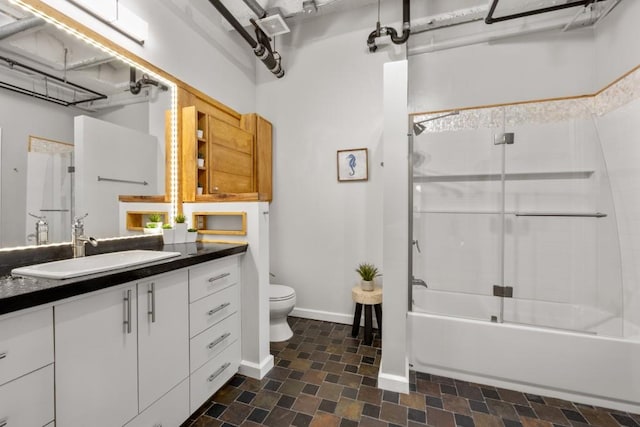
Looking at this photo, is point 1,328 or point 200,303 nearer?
point 1,328

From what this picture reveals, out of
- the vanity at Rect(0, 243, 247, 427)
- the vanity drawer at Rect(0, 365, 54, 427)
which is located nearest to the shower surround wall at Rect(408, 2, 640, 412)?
the vanity at Rect(0, 243, 247, 427)

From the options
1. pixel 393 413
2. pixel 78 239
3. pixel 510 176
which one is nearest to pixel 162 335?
pixel 78 239

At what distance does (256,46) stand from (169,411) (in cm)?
280

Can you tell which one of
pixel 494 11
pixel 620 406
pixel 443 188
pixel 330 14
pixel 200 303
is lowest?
pixel 620 406

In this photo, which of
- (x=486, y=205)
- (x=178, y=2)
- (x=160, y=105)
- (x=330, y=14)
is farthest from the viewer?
(x=330, y=14)

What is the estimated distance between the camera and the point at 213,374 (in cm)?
162

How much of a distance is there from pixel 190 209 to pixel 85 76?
38.9 inches

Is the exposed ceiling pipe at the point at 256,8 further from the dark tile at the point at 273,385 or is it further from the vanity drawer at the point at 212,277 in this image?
the dark tile at the point at 273,385

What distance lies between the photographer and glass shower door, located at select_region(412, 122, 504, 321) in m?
2.30

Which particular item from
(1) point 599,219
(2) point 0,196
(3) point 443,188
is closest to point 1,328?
(2) point 0,196

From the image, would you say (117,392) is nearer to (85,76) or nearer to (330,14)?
(85,76)

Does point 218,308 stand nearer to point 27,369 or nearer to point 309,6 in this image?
point 27,369

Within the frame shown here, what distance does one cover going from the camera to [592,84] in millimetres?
2209

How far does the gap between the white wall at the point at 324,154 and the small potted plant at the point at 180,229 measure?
119 centimetres
